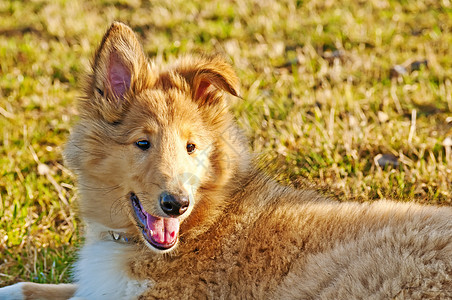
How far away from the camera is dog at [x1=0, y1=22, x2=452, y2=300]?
3283 millimetres

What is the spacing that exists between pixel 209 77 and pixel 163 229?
40.3 inches

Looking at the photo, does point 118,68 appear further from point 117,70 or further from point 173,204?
point 173,204

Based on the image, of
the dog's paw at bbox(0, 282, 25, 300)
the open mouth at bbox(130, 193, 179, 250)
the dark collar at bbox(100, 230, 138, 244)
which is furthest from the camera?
the dog's paw at bbox(0, 282, 25, 300)

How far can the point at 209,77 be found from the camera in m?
3.81

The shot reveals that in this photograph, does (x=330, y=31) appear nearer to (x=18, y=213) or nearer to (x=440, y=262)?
(x=18, y=213)

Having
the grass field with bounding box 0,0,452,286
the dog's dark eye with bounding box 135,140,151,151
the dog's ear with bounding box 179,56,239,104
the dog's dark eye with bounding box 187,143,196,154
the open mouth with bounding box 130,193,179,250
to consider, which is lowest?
the grass field with bounding box 0,0,452,286

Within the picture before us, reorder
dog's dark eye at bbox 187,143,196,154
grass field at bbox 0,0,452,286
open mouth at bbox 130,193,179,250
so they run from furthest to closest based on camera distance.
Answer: grass field at bbox 0,0,452,286, dog's dark eye at bbox 187,143,196,154, open mouth at bbox 130,193,179,250

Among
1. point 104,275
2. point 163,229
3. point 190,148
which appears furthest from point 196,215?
point 104,275

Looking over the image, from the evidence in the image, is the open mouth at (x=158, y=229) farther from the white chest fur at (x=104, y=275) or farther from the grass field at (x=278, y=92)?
the grass field at (x=278, y=92)

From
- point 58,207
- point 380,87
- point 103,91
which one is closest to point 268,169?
point 103,91

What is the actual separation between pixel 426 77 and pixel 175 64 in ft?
12.2

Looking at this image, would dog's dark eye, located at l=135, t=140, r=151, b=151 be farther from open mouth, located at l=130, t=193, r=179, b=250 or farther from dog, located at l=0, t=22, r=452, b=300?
open mouth, located at l=130, t=193, r=179, b=250

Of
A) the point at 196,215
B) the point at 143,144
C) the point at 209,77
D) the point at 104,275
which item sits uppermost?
the point at 209,77

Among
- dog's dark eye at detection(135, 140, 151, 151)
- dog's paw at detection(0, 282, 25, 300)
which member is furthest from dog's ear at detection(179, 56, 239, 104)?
dog's paw at detection(0, 282, 25, 300)
